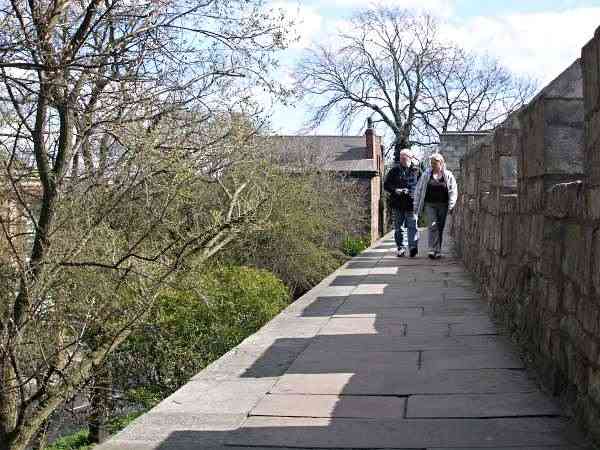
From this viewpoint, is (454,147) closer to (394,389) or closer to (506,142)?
(506,142)

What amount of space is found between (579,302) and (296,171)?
20.1 m

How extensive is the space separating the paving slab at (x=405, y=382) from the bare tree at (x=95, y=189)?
3874mm

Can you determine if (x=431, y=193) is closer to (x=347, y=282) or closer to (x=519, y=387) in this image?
(x=347, y=282)

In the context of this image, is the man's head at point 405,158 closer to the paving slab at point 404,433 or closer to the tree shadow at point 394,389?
the tree shadow at point 394,389

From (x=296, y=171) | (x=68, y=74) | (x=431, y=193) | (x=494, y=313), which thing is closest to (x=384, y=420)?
(x=494, y=313)

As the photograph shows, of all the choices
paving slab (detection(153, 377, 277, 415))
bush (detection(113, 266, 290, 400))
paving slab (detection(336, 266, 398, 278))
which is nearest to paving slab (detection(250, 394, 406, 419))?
paving slab (detection(153, 377, 277, 415))

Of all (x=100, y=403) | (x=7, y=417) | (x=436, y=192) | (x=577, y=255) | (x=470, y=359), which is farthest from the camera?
(x=100, y=403)

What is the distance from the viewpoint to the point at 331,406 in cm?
410

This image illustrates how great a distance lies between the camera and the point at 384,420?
3818 millimetres

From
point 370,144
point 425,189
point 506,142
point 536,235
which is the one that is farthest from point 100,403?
point 370,144

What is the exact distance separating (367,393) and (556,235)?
4.13 ft

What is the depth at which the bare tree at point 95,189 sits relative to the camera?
839 centimetres

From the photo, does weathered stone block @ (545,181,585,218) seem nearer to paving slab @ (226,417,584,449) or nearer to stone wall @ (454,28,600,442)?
stone wall @ (454,28,600,442)

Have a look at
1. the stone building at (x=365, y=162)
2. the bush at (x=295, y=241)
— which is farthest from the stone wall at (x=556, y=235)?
the stone building at (x=365, y=162)
